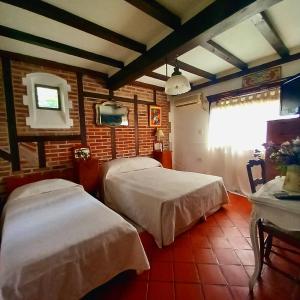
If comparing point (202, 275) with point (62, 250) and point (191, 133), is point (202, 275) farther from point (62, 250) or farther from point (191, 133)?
point (191, 133)

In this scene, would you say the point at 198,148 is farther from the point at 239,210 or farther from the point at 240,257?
the point at 240,257

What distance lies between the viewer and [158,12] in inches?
60.5

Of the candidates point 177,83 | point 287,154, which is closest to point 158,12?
point 177,83

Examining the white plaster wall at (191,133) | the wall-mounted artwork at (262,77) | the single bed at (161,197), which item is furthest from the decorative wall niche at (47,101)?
the wall-mounted artwork at (262,77)

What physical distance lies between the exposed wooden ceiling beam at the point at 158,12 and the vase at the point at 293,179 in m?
1.64

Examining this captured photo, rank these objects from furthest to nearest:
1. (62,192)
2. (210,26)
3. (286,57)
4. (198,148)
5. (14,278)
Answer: (198,148)
(286,57)
(62,192)
(210,26)
(14,278)

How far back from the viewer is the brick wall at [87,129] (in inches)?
92.3

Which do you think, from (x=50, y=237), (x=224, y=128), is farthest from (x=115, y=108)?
(x=50, y=237)

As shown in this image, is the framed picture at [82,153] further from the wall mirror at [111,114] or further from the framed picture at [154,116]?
the framed picture at [154,116]

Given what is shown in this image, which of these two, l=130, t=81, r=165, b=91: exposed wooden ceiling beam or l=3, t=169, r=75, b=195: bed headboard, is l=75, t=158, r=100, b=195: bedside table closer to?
l=3, t=169, r=75, b=195: bed headboard

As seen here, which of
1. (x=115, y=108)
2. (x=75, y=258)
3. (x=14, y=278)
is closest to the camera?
(x=14, y=278)

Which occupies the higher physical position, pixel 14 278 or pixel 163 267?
pixel 14 278

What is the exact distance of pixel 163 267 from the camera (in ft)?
5.14

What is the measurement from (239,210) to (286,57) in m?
2.38
